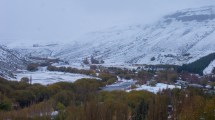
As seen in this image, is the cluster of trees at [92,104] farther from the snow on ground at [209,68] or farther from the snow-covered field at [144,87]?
the snow on ground at [209,68]

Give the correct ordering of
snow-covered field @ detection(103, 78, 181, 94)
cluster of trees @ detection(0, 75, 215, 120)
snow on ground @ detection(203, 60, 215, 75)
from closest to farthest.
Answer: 1. cluster of trees @ detection(0, 75, 215, 120)
2. snow-covered field @ detection(103, 78, 181, 94)
3. snow on ground @ detection(203, 60, 215, 75)

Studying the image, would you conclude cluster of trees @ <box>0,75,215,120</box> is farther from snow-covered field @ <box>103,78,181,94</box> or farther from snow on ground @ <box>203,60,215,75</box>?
snow on ground @ <box>203,60,215,75</box>

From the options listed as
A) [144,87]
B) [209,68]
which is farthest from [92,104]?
[209,68]

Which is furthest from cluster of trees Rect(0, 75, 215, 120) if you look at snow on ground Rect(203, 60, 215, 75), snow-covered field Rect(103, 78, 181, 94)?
snow on ground Rect(203, 60, 215, 75)

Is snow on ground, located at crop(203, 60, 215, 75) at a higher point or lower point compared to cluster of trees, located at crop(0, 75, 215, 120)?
higher

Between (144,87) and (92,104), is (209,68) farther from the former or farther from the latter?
(92,104)

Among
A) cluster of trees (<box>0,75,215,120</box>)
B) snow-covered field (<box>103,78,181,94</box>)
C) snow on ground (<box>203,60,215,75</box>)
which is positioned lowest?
cluster of trees (<box>0,75,215,120</box>)

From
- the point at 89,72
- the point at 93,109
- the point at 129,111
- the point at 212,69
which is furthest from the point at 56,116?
the point at 212,69

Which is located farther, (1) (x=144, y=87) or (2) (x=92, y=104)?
(1) (x=144, y=87)
